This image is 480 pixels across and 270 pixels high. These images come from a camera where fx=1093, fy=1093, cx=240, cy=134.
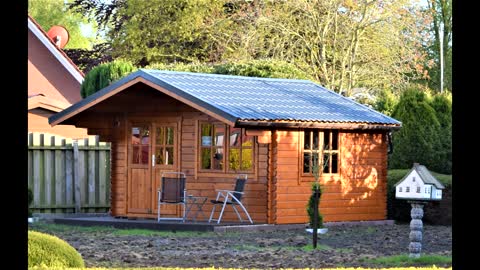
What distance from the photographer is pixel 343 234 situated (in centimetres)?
1984

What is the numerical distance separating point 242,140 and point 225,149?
15.4 inches

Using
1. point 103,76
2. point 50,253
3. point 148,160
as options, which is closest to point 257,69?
point 103,76

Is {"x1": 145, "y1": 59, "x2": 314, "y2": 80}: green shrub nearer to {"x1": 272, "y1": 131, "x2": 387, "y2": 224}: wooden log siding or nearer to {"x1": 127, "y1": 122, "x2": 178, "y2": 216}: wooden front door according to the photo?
{"x1": 272, "y1": 131, "x2": 387, "y2": 224}: wooden log siding

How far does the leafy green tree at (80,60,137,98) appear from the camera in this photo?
97.0ft

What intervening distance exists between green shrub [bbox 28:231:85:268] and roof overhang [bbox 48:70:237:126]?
8046 millimetres

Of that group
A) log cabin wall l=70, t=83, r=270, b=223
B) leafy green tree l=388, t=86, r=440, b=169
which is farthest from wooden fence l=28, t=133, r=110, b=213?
leafy green tree l=388, t=86, r=440, b=169

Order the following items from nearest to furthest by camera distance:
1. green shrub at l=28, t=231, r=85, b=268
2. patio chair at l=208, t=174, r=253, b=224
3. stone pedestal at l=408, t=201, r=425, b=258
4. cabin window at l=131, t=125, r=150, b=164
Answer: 1. green shrub at l=28, t=231, r=85, b=268
2. stone pedestal at l=408, t=201, r=425, b=258
3. patio chair at l=208, t=174, r=253, b=224
4. cabin window at l=131, t=125, r=150, b=164

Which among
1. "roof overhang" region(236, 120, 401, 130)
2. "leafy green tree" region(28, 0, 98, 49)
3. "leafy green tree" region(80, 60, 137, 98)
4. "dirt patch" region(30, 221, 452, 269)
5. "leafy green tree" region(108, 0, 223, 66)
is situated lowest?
"dirt patch" region(30, 221, 452, 269)

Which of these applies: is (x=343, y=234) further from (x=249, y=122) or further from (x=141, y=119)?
(x=141, y=119)

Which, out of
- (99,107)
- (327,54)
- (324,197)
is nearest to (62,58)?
(327,54)

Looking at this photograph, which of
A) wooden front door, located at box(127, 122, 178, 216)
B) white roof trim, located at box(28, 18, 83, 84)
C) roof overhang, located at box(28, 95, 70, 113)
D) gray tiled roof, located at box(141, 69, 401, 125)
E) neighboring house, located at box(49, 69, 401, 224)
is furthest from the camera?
white roof trim, located at box(28, 18, 83, 84)

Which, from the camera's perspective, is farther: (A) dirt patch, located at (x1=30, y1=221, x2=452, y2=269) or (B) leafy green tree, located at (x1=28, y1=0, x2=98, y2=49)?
(B) leafy green tree, located at (x1=28, y1=0, x2=98, y2=49)

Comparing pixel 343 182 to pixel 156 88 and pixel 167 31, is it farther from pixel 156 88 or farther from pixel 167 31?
pixel 167 31

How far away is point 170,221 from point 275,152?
256 cm
